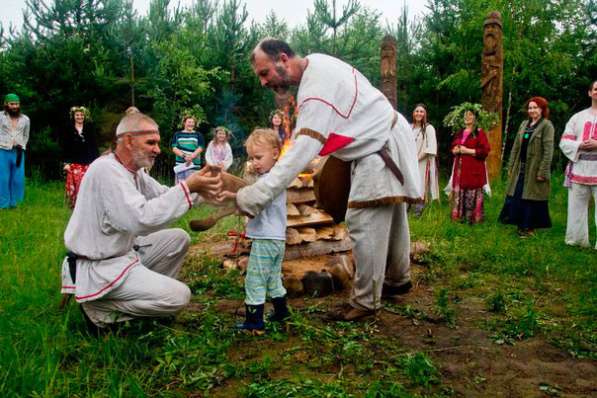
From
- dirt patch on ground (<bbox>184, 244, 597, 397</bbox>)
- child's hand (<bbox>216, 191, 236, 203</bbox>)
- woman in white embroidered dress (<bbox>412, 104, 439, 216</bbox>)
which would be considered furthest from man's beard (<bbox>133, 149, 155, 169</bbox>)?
woman in white embroidered dress (<bbox>412, 104, 439, 216</bbox>)

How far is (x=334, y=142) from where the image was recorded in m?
3.47

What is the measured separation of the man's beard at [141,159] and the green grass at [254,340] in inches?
39.5

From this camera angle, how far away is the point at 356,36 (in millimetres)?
16234

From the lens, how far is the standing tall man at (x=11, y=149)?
9031 millimetres

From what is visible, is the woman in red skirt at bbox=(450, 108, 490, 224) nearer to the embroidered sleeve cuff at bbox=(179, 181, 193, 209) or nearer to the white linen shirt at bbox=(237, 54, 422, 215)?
the white linen shirt at bbox=(237, 54, 422, 215)

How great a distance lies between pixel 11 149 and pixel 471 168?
7499 mm

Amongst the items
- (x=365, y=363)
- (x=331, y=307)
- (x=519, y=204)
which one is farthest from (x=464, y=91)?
(x=365, y=363)

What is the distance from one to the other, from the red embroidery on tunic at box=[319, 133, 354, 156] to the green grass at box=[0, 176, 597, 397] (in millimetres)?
1137

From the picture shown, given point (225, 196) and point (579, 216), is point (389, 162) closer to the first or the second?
point (225, 196)

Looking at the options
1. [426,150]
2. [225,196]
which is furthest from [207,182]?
[426,150]

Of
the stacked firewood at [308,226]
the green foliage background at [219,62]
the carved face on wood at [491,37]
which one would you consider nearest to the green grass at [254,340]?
the stacked firewood at [308,226]

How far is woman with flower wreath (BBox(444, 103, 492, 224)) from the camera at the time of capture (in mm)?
8219

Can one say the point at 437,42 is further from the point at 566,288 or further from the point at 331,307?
the point at 331,307

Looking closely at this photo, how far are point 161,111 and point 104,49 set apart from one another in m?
2.14
